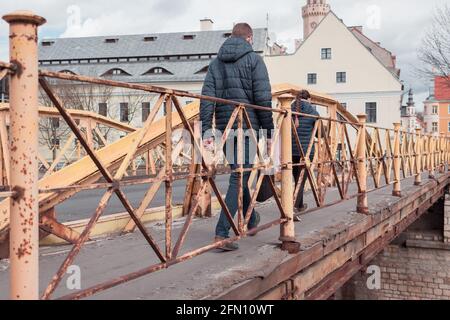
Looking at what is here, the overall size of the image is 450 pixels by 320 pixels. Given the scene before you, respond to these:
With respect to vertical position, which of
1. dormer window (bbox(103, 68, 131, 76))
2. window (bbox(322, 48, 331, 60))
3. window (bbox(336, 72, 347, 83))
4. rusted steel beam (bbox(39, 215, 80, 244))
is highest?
window (bbox(322, 48, 331, 60))

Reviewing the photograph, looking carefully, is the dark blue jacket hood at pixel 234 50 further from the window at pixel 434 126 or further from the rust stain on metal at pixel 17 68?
the window at pixel 434 126

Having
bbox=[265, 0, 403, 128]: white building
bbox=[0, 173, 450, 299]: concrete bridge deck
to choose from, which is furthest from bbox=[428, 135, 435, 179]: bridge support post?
bbox=[265, 0, 403, 128]: white building

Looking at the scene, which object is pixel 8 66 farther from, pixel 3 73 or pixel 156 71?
pixel 156 71

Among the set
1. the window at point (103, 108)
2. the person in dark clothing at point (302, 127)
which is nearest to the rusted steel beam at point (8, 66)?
the person in dark clothing at point (302, 127)

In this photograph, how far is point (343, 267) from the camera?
5043 mm

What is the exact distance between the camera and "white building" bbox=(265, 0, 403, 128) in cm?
3622

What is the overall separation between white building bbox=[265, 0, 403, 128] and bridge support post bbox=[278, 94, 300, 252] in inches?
1334

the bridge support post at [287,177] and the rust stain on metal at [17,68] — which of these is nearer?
the rust stain on metal at [17,68]

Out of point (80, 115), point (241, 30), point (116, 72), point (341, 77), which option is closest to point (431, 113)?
point (341, 77)

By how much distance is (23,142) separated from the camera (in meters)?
1.84

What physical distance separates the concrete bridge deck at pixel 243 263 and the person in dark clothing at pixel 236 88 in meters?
0.49

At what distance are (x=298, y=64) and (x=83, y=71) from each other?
1795 centimetres

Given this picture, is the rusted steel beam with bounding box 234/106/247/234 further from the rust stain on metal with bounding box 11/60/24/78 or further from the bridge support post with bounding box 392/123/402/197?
the bridge support post with bounding box 392/123/402/197

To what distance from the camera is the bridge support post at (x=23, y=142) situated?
1.83 m
